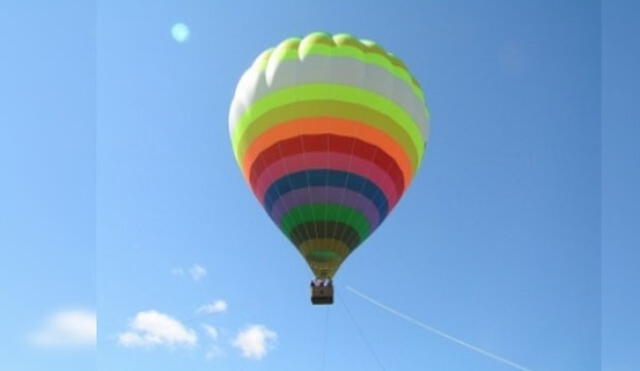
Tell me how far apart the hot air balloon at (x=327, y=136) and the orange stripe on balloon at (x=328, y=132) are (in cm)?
3

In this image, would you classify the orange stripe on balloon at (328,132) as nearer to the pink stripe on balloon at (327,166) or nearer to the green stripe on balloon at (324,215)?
the pink stripe on balloon at (327,166)

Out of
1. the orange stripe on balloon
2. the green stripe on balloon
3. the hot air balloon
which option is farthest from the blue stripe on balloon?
the orange stripe on balloon

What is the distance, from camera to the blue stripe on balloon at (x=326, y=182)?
67.5 ft

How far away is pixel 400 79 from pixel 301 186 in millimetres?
4317

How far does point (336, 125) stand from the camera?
66.3ft

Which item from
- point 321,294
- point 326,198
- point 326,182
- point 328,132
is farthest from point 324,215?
point 328,132

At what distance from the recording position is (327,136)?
20281 mm

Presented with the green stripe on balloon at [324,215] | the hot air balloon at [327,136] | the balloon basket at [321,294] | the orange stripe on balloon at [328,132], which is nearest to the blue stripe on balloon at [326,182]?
the hot air balloon at [327,136]

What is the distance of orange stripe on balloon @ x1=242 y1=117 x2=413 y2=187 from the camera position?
2023 centimetres

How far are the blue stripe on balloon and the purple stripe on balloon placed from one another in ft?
0.36

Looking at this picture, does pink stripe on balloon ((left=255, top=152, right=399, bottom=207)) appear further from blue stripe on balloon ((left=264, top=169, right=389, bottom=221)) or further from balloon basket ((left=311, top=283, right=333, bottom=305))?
balloon basket ((left=311, top=283, right=333, bottom=305))

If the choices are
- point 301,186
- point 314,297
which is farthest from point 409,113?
point 314,297

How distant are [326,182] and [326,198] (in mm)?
481

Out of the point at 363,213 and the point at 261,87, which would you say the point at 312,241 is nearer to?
the point at 363,213
